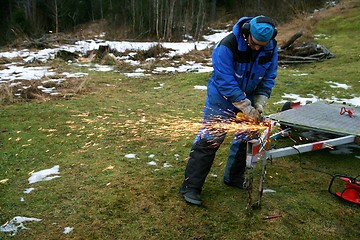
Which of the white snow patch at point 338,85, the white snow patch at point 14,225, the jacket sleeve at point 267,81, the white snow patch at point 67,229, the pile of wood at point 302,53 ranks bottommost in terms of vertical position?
the white snow patch at point 14,225

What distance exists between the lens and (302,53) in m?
13.0

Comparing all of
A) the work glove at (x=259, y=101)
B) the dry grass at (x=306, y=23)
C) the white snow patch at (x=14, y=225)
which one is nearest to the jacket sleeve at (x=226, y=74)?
the work glove at (x=259, y=101)

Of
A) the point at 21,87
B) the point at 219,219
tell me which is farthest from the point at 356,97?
the point at 21,87

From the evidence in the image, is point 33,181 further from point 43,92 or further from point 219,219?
point 43,92

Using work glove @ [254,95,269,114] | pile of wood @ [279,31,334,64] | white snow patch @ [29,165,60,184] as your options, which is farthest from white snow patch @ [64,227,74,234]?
pile of wood @ [279,31,334,64]

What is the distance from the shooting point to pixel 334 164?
4.56 m

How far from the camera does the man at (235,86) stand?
3129mm

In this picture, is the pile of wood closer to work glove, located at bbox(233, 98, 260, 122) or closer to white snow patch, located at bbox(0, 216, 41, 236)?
work glove, located at bbox(233, 98, 260, 122)

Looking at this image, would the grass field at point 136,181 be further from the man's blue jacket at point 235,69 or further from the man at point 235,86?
the man's blue jacket at point 235,69

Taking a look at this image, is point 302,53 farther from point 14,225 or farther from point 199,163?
point 14,225

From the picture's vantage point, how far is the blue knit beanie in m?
2.94

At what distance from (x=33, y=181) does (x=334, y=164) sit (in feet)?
12.9

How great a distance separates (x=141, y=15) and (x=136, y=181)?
21.3 metres

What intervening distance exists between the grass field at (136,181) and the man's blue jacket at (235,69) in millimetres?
1062
